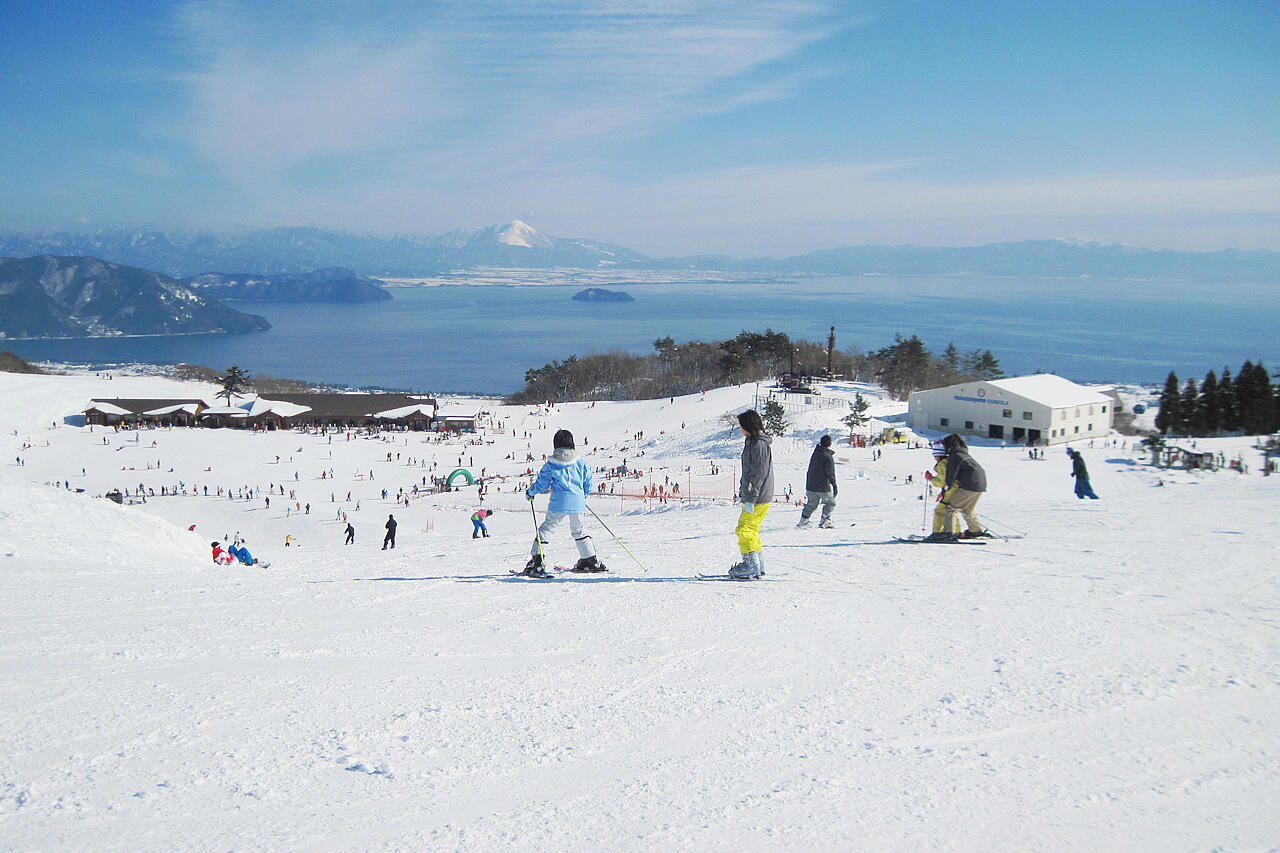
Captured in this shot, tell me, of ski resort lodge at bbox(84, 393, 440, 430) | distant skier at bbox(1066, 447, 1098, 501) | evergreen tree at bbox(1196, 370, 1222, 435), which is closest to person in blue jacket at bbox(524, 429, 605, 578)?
distant skier at bbox(1066, 447, 1098, 501)

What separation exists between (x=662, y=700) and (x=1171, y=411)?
59410 mm

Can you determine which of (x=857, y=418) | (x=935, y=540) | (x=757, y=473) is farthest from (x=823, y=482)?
(x=857, y=418)

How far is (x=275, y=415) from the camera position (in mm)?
49875

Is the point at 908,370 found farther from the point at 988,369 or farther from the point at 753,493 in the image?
the point at 753,493

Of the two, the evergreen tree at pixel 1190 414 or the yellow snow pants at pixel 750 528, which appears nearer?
the yellow snow pants at pixel 750 528

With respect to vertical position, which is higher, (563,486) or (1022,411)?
(563,486)

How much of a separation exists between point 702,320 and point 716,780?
191 metres

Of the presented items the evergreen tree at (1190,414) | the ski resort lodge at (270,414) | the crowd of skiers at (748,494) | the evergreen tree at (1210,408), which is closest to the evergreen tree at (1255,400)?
the evergreen tree at (1210,408)

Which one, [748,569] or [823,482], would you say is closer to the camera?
[748,569]

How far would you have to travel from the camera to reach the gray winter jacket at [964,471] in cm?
790

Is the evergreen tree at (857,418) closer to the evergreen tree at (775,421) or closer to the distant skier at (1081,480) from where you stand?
the evergreen tree at (775,421)

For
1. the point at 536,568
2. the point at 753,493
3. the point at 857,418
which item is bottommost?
the point at 857,418

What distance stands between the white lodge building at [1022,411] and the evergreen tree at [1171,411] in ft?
54.9

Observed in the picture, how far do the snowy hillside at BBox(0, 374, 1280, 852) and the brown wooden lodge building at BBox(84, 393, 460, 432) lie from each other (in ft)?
139
